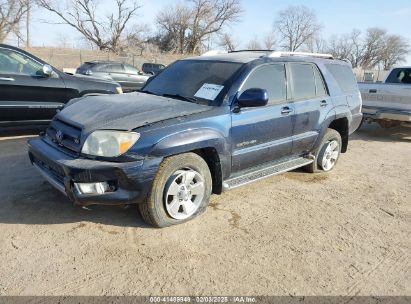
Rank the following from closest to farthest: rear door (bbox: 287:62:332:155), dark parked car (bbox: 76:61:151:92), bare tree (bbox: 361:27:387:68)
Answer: rear door (bbox: 287:62:332:155)
dark parked car (bbox: 76:61:151:92)
bare tree (bbox: 361:27:387:68)

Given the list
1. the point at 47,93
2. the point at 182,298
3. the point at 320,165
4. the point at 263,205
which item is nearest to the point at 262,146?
the point at 263,205

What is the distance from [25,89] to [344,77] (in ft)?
17.6

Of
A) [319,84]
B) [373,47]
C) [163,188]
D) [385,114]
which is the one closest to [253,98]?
[163,188]

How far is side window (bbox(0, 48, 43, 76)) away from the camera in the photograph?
20.1 ft

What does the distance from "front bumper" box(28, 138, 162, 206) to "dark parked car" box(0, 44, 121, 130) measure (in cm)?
350

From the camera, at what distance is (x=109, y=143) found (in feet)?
10.5

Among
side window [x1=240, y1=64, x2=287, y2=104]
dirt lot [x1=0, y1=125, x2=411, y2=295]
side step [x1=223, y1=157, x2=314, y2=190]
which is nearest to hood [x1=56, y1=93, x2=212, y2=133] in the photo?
side window [x1=240, y1=64, x2=287, y2=104]

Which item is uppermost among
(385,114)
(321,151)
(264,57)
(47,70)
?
(264,57)

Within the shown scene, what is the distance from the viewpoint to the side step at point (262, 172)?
393cm

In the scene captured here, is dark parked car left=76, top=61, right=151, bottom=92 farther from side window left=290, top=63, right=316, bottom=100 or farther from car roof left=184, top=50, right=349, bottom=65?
side window left=290, top=63, right=316, bottom=100

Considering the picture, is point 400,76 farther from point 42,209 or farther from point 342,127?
point 42,209

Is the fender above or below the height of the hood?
below

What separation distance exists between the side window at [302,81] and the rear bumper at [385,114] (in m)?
4.32

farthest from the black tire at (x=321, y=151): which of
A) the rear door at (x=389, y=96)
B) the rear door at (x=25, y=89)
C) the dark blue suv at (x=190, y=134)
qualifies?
the rear door at (x=25, y=89)
